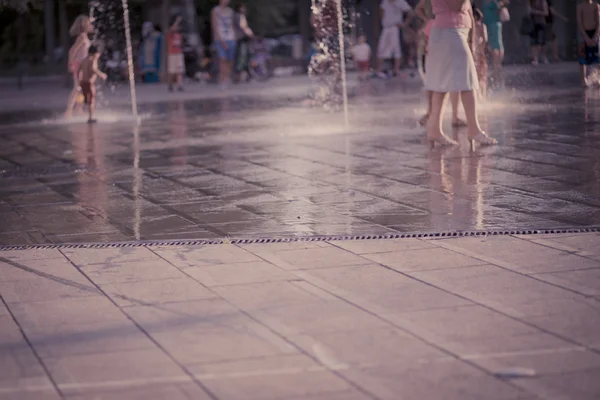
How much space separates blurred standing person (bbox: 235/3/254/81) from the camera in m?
30.0

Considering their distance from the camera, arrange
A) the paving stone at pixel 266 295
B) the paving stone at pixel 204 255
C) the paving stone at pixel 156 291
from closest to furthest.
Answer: the paving stone at pixel 266 295 < the paving stone at pixel 156 291 < the paving stone at pixel 204 255

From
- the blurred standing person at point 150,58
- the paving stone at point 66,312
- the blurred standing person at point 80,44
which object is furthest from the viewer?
the blurred standing person at point 150,58

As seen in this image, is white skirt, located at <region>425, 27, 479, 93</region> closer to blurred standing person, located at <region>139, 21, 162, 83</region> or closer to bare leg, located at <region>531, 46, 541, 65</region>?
bare leg, located at <region>531, 46, 541, 65</region>

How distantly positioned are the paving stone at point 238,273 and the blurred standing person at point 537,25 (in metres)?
23.6

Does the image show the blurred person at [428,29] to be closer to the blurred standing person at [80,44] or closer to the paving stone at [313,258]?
the blurred standing person at [80,44]

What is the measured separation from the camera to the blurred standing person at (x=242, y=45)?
2997 centimetres

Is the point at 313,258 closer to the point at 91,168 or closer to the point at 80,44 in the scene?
the point at 91,168

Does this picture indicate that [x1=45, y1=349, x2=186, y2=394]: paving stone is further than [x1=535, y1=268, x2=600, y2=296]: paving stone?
No

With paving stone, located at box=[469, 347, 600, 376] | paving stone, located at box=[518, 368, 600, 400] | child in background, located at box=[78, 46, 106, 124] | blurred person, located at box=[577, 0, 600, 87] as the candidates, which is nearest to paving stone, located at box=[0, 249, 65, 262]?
paving stone, located at box=[469, 347, 600, 376]

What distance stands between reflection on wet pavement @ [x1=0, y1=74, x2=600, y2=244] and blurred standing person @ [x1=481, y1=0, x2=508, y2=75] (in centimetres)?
608

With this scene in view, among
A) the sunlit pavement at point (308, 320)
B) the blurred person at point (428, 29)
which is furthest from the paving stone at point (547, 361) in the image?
the blurred person at point (428, 29)

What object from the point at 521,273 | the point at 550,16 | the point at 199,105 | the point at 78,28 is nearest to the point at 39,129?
the point at 78,28

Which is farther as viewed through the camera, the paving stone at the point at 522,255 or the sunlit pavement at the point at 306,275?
the paving stone at the point at 522,255

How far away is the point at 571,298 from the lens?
6.21 metres
